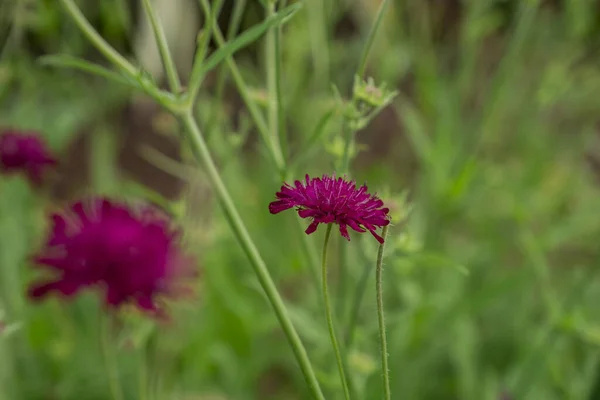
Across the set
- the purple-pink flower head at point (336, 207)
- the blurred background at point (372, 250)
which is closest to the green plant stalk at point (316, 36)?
the blurred background at point (372, 250)

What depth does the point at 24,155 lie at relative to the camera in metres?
0.63

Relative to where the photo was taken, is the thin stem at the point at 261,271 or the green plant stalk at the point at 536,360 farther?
the green plant stalk at the point at 536,360

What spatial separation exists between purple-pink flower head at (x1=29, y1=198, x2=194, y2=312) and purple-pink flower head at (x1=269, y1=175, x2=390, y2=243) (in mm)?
222

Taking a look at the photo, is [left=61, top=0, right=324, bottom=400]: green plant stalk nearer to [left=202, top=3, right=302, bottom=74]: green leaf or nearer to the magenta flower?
[left=202, top=3, right=302, bottom=74]: green leaf

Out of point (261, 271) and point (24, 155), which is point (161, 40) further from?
point (24, 155)

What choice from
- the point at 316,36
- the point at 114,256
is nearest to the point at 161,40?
the point at 114,256

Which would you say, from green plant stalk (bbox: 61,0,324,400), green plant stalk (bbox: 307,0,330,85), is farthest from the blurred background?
green plant stalk (bbox: 61,0,324,400)

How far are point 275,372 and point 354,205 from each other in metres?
0.88

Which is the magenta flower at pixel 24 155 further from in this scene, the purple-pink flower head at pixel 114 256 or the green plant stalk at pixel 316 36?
the green plant stalk at pixel 316 36

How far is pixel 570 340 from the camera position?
34.9 inches

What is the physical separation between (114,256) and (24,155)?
214 millimetres

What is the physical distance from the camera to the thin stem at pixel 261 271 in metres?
0.31

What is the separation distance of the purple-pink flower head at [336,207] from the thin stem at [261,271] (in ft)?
0.17

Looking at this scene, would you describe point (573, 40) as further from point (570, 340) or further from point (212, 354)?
point (212, 354)
